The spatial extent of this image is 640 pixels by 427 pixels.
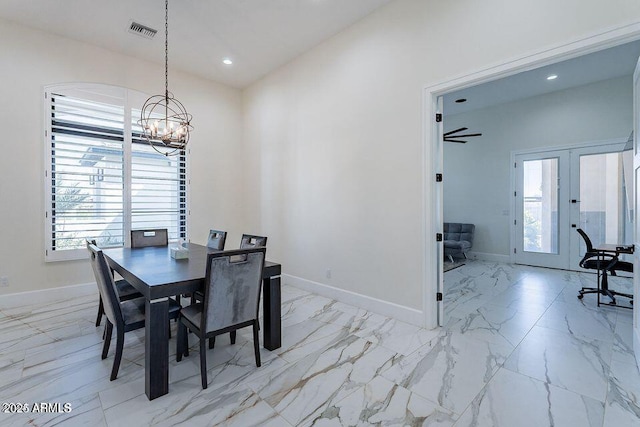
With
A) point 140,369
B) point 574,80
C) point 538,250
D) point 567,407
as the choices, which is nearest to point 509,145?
point 574,80

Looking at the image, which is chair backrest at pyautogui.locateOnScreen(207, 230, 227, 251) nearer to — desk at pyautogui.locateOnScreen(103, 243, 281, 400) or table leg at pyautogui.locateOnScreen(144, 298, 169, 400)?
desk at pyautogui.locateOnScreen(103, 243, 281, 400)

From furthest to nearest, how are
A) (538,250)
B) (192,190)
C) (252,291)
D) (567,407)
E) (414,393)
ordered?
1. (538,250)
2. (192,190)
3. (252,291)
4. (414,393)
5. (567,407)

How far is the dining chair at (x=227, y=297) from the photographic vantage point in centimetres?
204

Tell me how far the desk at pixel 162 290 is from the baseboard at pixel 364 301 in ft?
4.44

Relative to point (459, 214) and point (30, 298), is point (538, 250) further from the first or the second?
point (30, 298)

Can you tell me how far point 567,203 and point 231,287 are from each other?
675 cm

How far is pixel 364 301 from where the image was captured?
11.9ft

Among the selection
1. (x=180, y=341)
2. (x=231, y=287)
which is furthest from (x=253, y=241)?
(x=180, y=341)

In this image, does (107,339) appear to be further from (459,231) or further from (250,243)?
(459,231)

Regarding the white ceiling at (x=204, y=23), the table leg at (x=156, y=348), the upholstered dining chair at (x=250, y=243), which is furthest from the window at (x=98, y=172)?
the table leg at (x=156, y=348)

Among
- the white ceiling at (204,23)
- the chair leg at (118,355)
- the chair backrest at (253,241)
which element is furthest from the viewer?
the white ceiling at (204,23)

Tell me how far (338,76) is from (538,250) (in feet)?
18.4

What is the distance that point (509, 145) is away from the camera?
652cm

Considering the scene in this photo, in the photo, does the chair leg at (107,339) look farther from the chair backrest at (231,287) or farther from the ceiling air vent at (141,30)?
the ceiling air vent at (141,30)
